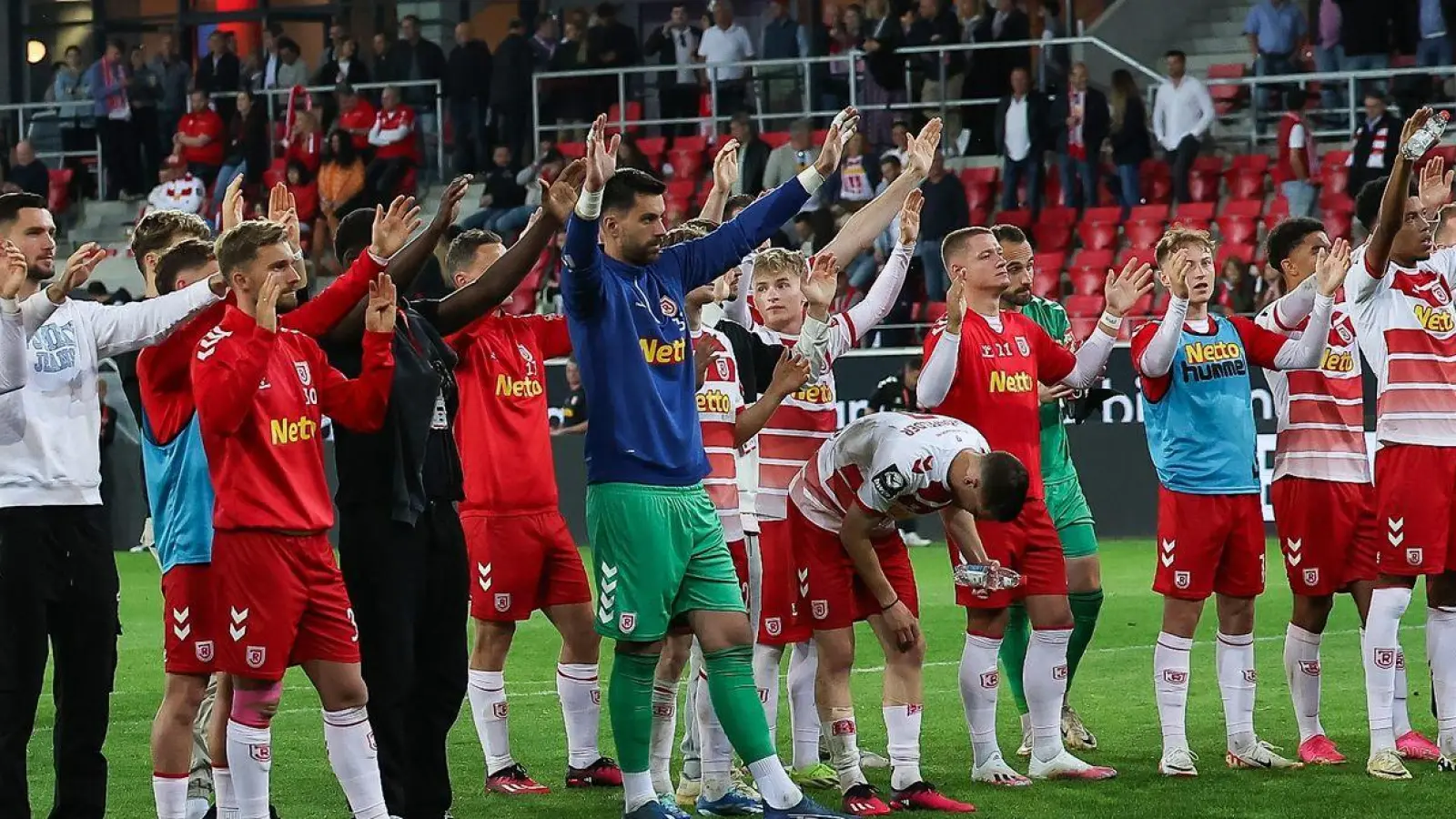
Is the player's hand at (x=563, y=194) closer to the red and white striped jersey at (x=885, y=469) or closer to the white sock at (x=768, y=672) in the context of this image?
the red and white striped jersey at (x=885, y=469)

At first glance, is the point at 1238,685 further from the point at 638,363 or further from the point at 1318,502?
the point at 638,363

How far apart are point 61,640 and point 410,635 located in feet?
3.81

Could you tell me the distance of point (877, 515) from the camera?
721 cm

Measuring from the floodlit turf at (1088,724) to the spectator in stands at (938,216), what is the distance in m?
6.98

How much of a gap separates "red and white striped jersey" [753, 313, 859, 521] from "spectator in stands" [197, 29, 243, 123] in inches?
791

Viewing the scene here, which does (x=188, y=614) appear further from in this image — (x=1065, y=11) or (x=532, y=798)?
(x=1065, y=11)

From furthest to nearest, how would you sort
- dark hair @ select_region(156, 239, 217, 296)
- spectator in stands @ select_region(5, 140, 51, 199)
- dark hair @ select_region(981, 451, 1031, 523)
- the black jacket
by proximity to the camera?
spectator in stands @ select_region(5, 140, 51, 199), the black jacket, dark hair @ select_region(981, 451, 1031, 523), dark hair @ select_region(156, 239, 217, 296)

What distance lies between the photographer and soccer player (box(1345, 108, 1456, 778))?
312 inches

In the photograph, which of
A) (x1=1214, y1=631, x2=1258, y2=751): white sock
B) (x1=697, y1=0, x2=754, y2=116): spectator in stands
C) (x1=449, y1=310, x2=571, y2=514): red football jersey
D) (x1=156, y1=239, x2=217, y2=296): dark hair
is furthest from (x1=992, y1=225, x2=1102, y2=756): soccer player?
(x1=697, y1=0, x2=754, y2=116): spectator in stands

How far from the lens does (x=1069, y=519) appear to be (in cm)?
882

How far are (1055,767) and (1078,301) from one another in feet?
42.3

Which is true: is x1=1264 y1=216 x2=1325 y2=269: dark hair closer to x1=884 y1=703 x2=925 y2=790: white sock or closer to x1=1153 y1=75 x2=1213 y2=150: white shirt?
x1=884 y1=703 x2=925 y2=790: white sock

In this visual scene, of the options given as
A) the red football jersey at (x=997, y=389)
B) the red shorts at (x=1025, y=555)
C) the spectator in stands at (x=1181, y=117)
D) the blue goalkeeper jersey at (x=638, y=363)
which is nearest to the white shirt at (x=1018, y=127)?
the spectator in stands at (x=1181, y=117)

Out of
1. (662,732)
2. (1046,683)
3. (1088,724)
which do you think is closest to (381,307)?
(662,732)
